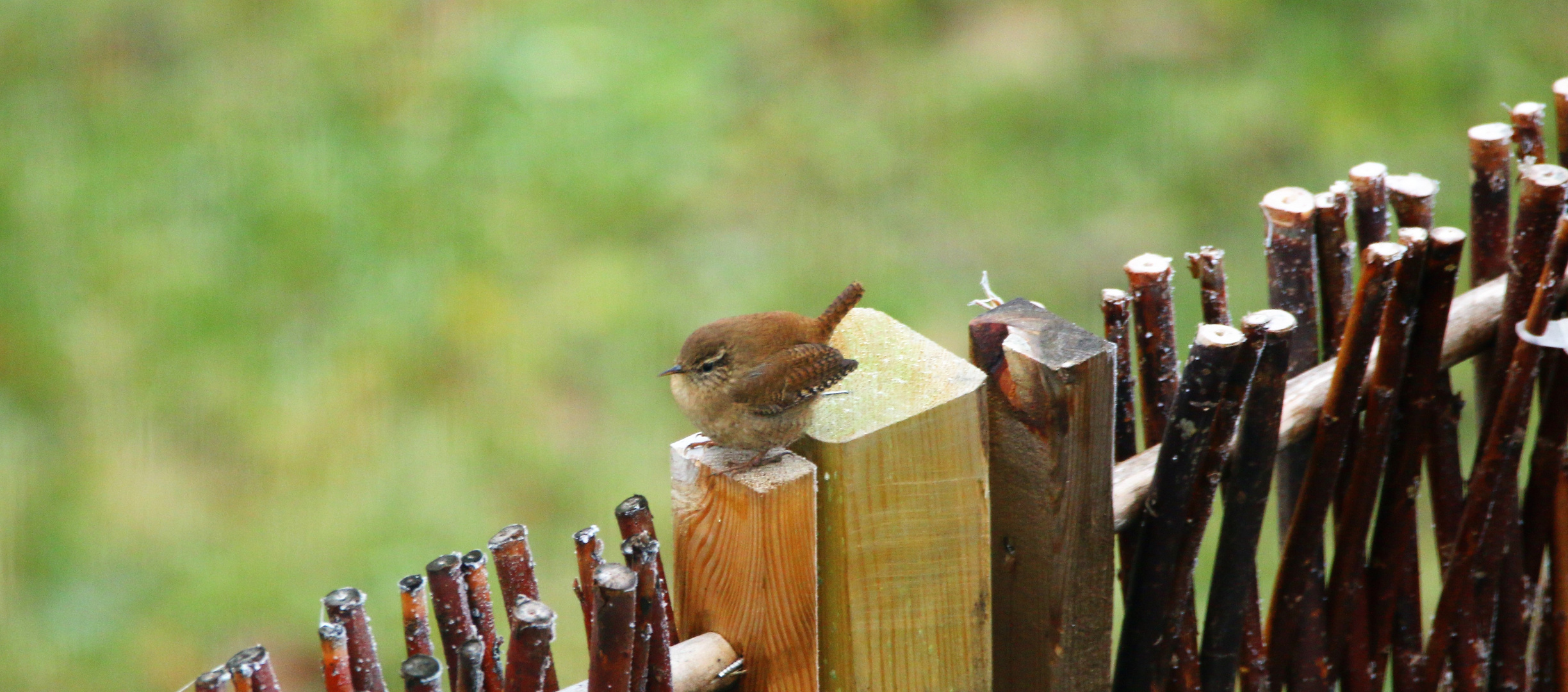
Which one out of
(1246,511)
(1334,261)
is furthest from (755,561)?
(1334,261)

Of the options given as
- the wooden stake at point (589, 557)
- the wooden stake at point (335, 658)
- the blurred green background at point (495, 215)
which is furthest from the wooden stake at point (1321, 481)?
the blurred green background at point (495, 215)

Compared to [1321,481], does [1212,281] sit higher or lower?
higher

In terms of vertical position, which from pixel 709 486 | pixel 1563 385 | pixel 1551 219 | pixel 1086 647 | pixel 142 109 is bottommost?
pixel 1086 647

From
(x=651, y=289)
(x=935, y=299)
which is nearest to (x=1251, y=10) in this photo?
(x=935, y=299)

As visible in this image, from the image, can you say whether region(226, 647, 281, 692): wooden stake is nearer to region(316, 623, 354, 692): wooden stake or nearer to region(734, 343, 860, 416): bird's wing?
region(316, 623, 354, 692): wooden stake

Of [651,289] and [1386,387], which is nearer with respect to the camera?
[1386,387]

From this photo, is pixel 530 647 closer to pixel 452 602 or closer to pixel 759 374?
pixel 452 602

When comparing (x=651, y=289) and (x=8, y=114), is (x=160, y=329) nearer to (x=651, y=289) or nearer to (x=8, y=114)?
(x=8, y=114)
